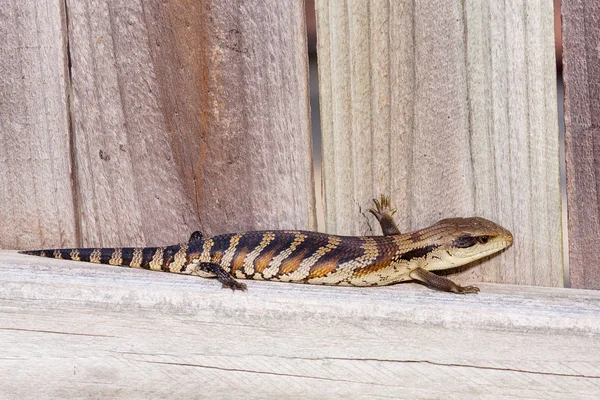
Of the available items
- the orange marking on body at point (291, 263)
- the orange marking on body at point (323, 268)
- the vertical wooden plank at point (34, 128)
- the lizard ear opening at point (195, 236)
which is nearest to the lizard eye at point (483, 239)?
the orange marking on body at point (323, 268)

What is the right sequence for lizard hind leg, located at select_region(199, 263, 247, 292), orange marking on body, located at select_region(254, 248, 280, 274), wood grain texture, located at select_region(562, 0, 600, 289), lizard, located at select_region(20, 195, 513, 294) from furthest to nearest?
1. orange marking on body, located at select_region(254, 248, 280, 274)
2. lizard, located at select_region(20, 195, 513, 294)
3. lizard hind leg, located at select_region(199, 263, 247, 292)
4. wood grain texture, located at select_region(562, 0, 600, 289)

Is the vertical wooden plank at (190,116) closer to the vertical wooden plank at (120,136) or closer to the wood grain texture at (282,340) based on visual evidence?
the vertical wooden plank at (120,136)

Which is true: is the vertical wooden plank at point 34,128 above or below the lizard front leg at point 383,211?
above

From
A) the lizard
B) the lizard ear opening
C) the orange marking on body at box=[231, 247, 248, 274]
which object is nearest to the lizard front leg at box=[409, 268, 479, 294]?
the lizard

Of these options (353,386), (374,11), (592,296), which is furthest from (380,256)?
(374,11)

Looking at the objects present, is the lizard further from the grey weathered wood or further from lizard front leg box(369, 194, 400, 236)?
the grey weathered wood
